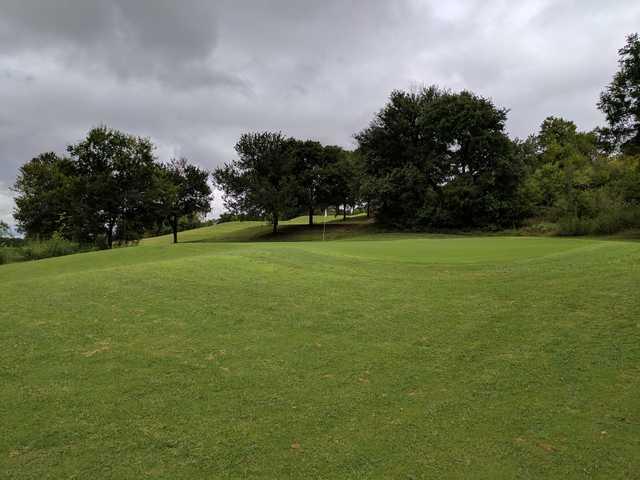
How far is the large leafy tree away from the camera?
39.9 metres

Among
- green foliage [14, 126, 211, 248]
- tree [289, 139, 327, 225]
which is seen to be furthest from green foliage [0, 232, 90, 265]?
tree [289, 139, 327, 225]

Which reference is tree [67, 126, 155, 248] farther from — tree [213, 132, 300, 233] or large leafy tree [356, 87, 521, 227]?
large leafy tree [356, 87, 521, 227]

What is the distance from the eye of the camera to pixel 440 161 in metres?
43.2

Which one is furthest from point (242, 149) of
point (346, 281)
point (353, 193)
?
point (346, 281)

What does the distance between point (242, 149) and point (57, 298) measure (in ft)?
134

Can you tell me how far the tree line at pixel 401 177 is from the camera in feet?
109

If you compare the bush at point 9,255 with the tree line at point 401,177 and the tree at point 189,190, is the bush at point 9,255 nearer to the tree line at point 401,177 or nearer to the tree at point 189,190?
the tree line at point 401,177

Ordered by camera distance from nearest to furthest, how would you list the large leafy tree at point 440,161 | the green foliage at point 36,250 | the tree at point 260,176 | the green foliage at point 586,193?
the green foliage at point 36,250
the green foliage at point 586,193
the large leafy tree at point 440,161
the tree at point 260,176

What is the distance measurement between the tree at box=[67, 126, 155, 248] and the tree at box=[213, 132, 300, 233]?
1265 centimetres

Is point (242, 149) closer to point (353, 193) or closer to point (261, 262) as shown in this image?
point (353, 193)

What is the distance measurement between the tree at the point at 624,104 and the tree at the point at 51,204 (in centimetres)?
4098

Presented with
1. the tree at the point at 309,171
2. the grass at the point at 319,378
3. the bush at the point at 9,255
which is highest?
the tree at the point at 309,171

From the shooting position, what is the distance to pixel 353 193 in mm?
48219

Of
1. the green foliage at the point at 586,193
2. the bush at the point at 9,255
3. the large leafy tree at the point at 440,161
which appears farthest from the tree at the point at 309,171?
the bush at the point at 9,255
